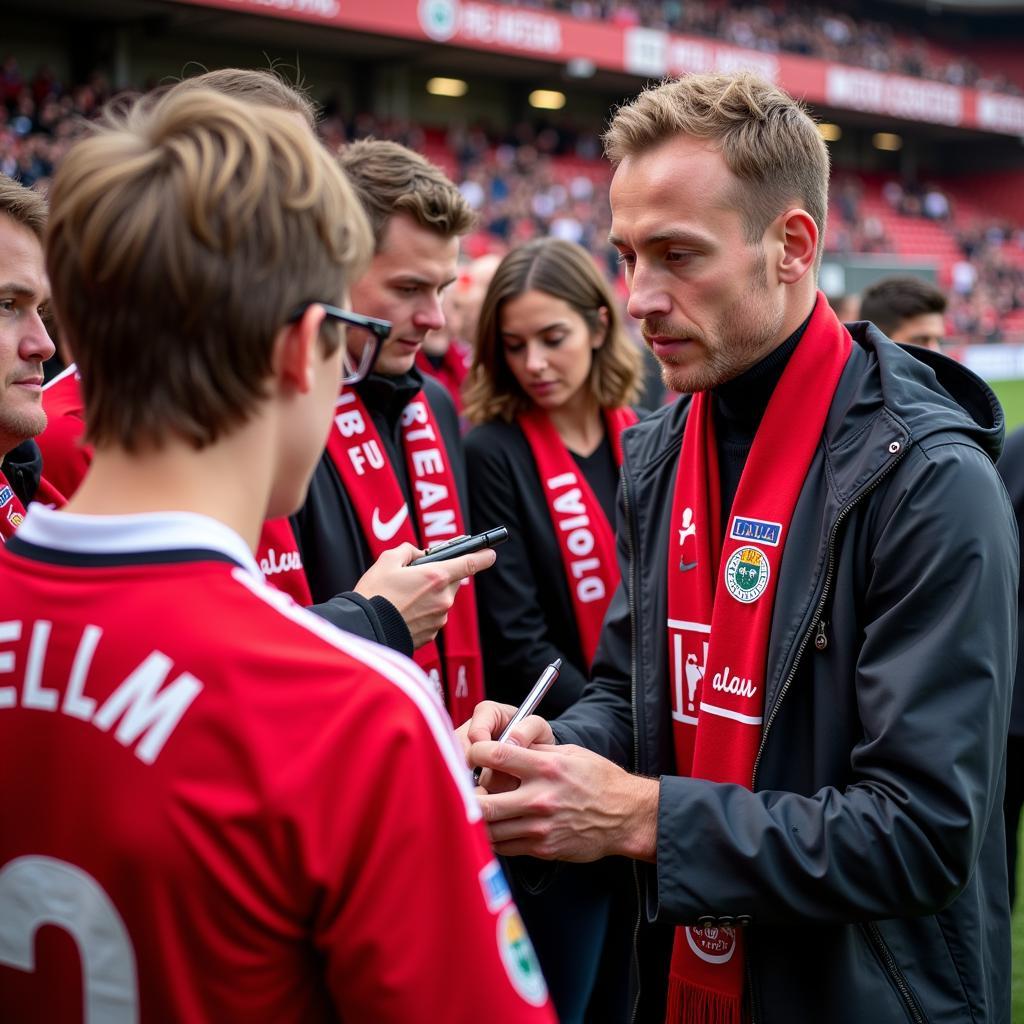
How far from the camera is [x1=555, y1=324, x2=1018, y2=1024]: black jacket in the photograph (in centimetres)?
164

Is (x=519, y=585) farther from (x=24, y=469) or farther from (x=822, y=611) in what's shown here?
(x=822, y=611)

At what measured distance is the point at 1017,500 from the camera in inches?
131

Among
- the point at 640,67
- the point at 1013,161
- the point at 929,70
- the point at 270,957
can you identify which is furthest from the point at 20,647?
the point at 1013,161

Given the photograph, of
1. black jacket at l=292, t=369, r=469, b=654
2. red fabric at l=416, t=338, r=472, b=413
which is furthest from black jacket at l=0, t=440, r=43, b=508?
red fabric at l=416, t=338, r=472, b=413

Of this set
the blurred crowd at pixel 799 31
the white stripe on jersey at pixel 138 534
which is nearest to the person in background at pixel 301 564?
the white stripe on jersey at pixel 138 534

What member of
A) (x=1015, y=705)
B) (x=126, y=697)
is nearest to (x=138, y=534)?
(x=126, y=697)

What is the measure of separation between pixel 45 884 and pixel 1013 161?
4207cm

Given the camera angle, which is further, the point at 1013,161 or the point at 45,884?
the point at 1013,161

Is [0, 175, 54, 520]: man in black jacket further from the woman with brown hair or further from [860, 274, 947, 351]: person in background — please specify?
[860, 274, 947, 351]: person in background

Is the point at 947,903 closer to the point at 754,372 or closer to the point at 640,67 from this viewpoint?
the point at 754,372

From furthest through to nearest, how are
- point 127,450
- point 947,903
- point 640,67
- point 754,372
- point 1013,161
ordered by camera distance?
point 1013,161 → point 640,67 → point 754,372 → point 947,903 → point 127,450

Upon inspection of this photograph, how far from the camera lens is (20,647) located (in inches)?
43.4

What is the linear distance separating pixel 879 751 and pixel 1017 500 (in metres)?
1.94

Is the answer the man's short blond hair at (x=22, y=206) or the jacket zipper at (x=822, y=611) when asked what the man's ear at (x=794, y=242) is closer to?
the jacket zipper at (x=822, y=611)
